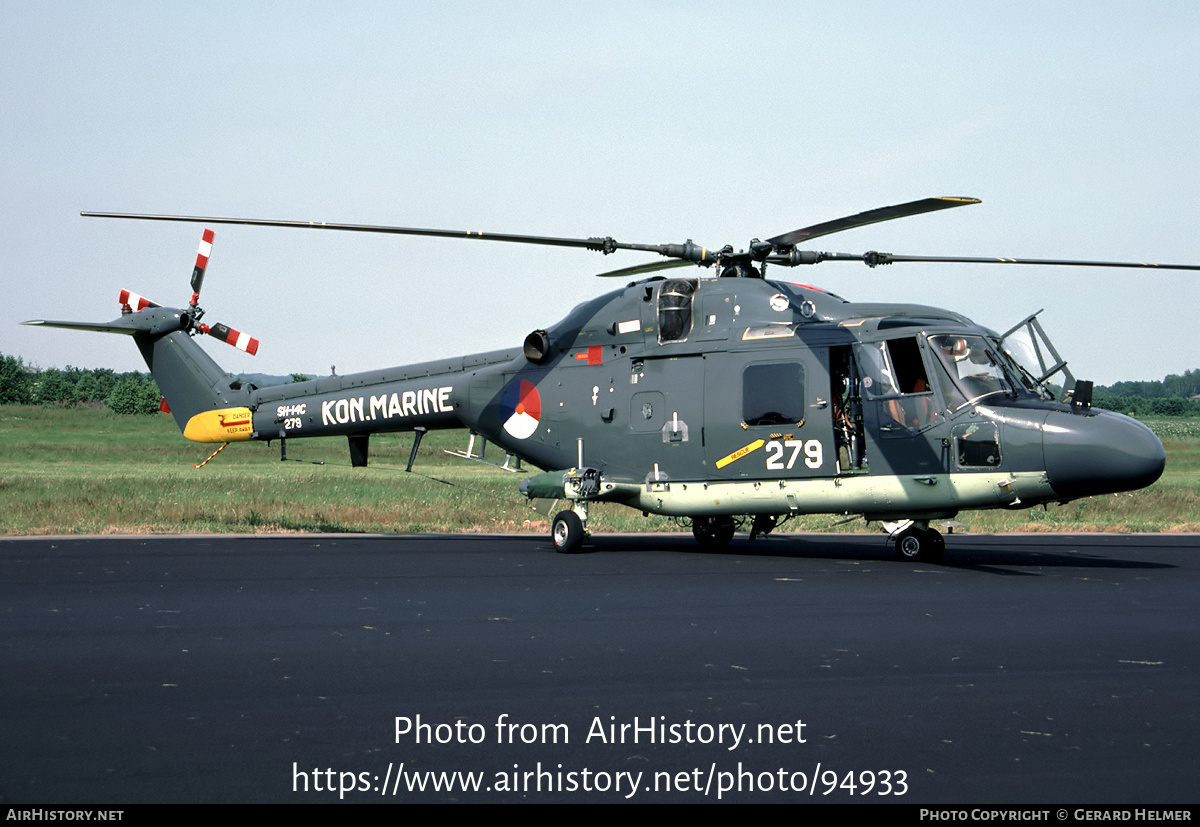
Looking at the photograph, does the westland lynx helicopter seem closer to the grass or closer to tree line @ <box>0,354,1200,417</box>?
the grass

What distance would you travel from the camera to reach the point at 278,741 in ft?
20.9

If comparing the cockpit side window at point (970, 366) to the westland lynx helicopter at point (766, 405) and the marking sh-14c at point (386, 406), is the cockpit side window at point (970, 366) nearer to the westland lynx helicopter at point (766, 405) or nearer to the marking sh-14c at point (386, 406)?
the westland lynx helicopter at point (766, 405)

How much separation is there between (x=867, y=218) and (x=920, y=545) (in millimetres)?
5511

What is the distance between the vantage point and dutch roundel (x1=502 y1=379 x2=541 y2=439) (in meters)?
20.5

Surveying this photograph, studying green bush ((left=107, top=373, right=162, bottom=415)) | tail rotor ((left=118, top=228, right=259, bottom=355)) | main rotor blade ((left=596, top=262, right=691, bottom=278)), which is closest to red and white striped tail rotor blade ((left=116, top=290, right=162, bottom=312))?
tail rotor ((left=118, top=228, right=259, bottom=355))

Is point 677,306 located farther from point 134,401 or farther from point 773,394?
point 134,401

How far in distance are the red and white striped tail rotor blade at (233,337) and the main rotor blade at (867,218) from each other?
11874 millimetres

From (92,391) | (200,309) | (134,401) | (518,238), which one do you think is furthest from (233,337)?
(92,391)

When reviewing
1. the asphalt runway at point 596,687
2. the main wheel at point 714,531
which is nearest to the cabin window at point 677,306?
the main wheel at point 714,531

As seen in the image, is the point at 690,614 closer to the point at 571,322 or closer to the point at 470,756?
the point at 470,756

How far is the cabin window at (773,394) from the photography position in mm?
17312

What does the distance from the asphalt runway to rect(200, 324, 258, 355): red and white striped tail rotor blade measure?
356 inches

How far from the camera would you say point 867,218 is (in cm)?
1502

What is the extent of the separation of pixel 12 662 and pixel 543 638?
4.36 metres
